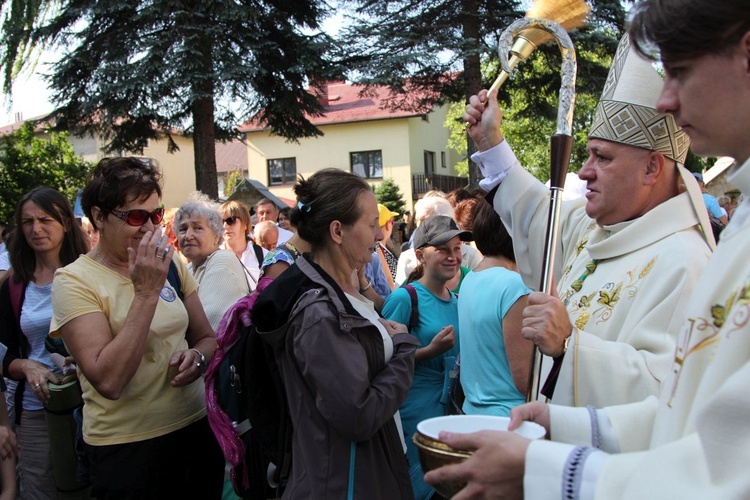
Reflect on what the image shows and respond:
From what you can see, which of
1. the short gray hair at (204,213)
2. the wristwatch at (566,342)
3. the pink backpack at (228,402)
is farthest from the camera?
the short gray hair at (204,213)

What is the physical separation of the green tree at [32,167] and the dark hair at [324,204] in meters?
15.7

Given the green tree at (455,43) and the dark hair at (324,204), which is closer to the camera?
the dark hair at (324,204)

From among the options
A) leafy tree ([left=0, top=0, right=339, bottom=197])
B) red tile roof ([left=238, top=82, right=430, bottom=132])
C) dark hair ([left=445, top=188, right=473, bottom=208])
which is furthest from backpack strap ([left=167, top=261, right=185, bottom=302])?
red tile roof ([left=238, top=82, right=430, bottom=132])

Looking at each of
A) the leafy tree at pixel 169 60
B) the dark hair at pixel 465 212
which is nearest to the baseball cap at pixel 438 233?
the dark hair at pixel 465 212

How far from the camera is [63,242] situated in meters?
4.39

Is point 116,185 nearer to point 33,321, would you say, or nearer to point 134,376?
point 134,376

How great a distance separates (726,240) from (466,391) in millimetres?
2280

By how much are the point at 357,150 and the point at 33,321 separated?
31969mm

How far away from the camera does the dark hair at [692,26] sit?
1.26m

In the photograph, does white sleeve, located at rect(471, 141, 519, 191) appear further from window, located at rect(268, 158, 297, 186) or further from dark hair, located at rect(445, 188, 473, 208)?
window, located at rect(268, 158, 297, 186)

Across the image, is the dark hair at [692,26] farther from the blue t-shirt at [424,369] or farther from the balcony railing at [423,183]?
the balcony railing at [423,183]

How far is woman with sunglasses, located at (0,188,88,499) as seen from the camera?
390 cm

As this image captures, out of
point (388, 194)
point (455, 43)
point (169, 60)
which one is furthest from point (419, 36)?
point (388, 194)

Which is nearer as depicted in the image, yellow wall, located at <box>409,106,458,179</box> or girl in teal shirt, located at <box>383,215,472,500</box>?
girl in teal shirt, located at <box>383,215,472,500</box>
